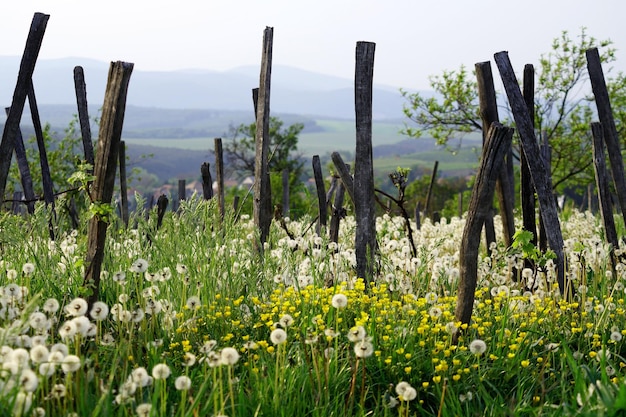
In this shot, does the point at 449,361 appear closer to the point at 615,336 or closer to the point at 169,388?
the point at 615,336

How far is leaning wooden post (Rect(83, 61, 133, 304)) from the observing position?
16.1ft

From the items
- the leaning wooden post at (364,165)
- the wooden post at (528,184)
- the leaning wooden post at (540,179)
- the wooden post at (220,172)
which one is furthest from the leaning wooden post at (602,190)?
the wooden post at (220,172)

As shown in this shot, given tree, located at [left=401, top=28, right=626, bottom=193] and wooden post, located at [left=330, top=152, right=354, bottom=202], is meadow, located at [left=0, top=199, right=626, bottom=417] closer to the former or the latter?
wooden post, located at [left=330, top=152, right=354, bottom=202]

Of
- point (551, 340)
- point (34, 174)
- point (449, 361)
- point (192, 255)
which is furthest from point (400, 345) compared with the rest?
point (34, 174)

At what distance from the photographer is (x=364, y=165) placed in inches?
262

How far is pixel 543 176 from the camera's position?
6754mm

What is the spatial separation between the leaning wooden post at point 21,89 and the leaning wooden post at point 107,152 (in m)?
1.82

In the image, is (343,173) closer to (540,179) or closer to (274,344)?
(540,179)

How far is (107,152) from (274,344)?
5.54ft

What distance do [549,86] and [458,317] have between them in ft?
63.1

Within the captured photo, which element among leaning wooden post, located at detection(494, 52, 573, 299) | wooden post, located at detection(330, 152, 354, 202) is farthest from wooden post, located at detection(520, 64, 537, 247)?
wooden post, located at detection(330, 152, 354, 202)

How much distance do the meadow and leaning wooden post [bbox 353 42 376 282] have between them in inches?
9.3

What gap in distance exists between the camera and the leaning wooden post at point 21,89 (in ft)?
21.1

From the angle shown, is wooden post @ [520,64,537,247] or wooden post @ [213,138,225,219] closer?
wooden post @ [520,64,537,247]
